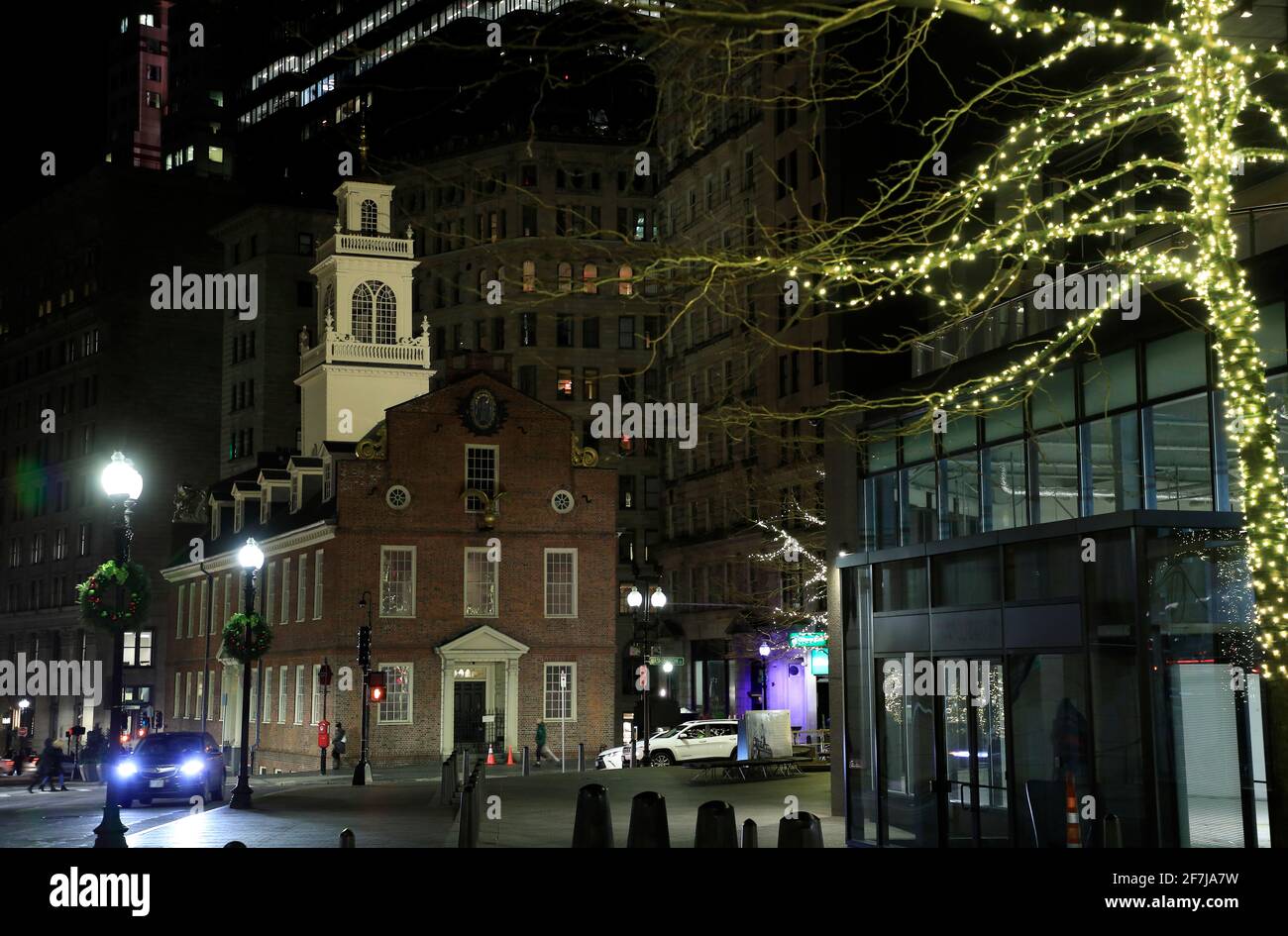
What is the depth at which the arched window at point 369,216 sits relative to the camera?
6938cm

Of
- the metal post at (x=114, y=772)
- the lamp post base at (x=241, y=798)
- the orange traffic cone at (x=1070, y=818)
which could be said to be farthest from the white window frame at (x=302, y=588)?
the orange traffic cone at (x=1070, y=818)

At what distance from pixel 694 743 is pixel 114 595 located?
90.1 feet

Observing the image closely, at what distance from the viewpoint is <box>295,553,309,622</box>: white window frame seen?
2399 inches

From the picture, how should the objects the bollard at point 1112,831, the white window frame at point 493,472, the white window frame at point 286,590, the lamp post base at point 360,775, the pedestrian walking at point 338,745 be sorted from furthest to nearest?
1. the white window frame at point 286,590
2. the white window frame at point 493,472
3. the pedestrian walking at point 338,745
4. the lamp post base at point 360,775
5. the bollard at point 1112,831

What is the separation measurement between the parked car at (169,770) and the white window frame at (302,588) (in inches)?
914

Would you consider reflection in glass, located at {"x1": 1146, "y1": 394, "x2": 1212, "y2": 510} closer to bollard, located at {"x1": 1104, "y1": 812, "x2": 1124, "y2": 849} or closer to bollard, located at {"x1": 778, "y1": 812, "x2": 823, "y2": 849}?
bollard, located at {"x1": 1104, "y1": 812, "x2": 1124, "y2": 849}

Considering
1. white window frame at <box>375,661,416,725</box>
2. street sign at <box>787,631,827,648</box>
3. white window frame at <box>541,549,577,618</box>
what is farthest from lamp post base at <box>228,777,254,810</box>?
white window frame at <box>541,549,577,618</box>

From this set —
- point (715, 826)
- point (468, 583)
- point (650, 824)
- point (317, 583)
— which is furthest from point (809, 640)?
point (715, 826)

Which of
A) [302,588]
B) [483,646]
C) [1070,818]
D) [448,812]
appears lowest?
[448,812]

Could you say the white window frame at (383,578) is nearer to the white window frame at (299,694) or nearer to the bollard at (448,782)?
the white window frame at (299,694)

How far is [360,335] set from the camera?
221ft

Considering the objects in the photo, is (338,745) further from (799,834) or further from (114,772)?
(799,834)

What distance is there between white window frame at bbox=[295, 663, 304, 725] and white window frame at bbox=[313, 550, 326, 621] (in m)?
2.47
